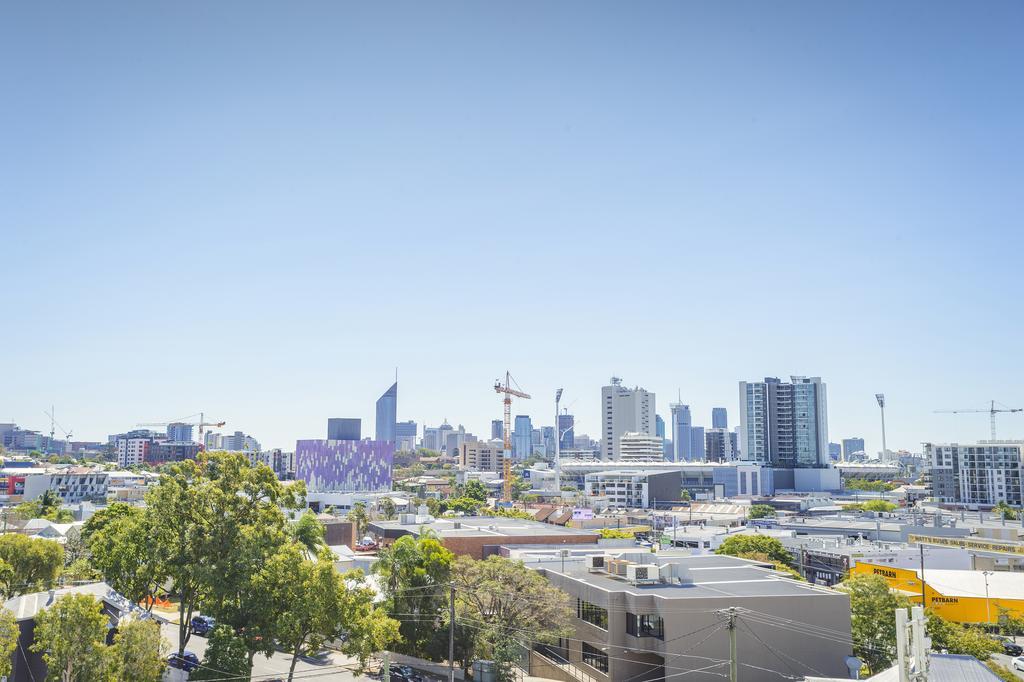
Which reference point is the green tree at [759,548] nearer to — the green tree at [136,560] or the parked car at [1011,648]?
the parked car at [1011,648]

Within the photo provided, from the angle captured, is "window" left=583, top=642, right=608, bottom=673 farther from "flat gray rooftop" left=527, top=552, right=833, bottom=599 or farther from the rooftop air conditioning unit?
the rooftop air conditioning unit

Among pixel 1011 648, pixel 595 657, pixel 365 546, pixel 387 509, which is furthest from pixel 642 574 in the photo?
pixel 387 509

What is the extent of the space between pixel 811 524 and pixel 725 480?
86.1 meters

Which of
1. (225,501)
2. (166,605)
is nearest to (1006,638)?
(225,501)

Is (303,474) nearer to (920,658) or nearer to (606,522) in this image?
(606,522)

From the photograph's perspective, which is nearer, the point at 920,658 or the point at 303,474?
the point at 920,658

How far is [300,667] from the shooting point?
39250 mm

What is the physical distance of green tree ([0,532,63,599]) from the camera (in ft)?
130

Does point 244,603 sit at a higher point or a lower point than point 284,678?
higher

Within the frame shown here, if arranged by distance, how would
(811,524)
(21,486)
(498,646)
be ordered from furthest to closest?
1. (21,486)
2. (811,524)
3. (498,646)

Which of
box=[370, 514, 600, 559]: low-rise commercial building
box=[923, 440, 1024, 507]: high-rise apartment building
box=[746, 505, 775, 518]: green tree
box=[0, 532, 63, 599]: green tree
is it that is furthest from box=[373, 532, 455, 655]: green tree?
box=[923, 440, 1024, 507]: high-rise apartment building

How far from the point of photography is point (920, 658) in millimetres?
20734

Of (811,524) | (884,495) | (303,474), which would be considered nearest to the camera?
(811,524)

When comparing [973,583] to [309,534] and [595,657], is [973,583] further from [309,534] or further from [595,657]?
[309,534]
